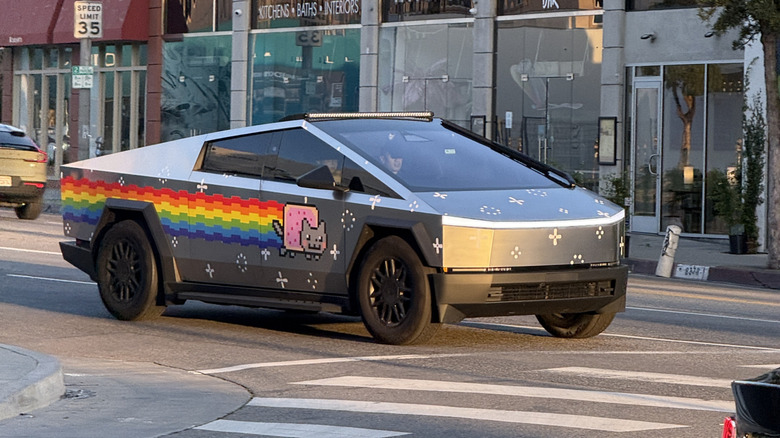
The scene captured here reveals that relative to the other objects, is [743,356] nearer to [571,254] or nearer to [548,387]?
[571,254]

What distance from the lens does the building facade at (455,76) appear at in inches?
1010

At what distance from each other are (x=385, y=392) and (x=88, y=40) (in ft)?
85.4

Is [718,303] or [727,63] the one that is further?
[727,63]

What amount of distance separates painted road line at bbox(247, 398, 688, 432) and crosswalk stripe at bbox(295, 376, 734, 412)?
525 millimetres

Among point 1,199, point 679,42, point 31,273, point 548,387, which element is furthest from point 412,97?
point 548,387

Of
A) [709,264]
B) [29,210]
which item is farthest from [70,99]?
[709,264]

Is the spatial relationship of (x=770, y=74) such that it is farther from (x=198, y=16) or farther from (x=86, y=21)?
(x=198, y=16)

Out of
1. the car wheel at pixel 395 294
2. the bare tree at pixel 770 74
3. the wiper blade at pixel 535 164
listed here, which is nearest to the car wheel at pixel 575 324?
the wiper blade at pixel 535 164

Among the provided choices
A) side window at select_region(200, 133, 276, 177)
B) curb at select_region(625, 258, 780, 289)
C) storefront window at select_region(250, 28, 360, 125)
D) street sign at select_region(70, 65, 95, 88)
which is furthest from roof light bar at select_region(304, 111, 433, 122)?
street sign at select_region(70, 65, 95, 88)

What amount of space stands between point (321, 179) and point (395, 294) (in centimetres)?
109

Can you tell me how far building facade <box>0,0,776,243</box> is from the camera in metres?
25.7

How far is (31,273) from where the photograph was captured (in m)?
15.9

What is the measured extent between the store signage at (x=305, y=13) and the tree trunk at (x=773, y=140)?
1454 cm

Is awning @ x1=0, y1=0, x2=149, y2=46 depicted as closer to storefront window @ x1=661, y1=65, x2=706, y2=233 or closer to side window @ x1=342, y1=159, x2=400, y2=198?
storefront window @ x1=661, y1=65, x2=706, y2=233
